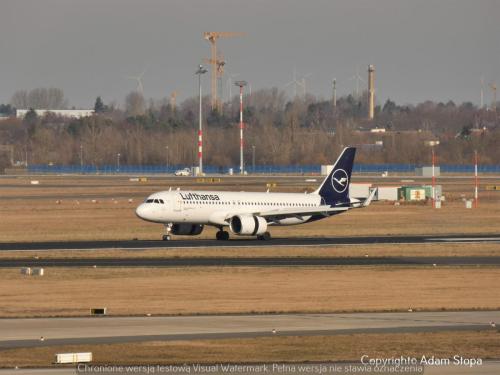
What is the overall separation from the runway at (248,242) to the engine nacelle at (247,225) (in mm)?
682

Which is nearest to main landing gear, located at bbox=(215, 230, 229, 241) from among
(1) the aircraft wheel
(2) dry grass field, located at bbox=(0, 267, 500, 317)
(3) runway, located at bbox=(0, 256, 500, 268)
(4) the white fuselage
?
(4) the white fuselage

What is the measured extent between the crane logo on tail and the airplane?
5.07 feet

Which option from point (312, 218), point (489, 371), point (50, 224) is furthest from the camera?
point (50, 224)

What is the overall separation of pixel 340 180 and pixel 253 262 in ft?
81.7

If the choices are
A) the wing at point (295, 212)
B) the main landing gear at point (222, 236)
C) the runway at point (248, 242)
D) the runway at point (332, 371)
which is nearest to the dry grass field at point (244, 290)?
the runway at point (332, 371)

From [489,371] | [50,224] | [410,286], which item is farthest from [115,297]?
[50,224]

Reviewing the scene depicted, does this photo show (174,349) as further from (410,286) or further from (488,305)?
(410,286)

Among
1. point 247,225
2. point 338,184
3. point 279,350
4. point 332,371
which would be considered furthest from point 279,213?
point 332,371

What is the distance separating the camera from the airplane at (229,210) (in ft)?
267

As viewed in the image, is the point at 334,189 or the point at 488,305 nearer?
the point at 488,305

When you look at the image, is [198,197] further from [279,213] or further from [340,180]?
[340,180]

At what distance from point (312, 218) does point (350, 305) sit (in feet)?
129

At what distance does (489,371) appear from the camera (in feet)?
105

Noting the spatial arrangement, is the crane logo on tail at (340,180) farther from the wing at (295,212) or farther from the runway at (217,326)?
the runway at (217,326)
